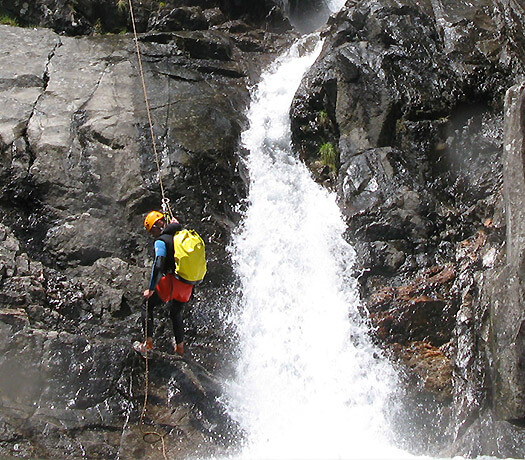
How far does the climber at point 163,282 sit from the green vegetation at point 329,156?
15.8 ft

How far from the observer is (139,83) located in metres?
11.2

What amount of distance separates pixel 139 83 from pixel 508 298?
8.08 metres

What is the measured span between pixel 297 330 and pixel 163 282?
106 inches

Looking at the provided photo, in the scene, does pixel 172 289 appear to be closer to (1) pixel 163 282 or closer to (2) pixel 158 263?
(1) pixel 163 282

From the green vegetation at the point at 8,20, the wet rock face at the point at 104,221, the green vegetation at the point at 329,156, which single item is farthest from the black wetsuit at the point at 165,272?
the green vegetation at the point at 8,20

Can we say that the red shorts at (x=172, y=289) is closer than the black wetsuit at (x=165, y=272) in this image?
No

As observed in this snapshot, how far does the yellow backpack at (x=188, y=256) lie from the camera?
21.6 feet

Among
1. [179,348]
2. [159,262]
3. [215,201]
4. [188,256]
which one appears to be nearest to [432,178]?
[215,201]

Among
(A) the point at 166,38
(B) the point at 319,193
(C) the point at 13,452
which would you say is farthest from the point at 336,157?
(C) the point at 13,452

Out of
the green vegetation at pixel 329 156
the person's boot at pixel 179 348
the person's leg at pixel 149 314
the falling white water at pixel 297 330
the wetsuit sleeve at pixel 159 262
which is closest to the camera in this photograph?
the wetsuit sleeve at pixel 159 262

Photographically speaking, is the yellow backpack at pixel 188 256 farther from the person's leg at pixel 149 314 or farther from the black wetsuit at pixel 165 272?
the person's leg at pixel 149 314

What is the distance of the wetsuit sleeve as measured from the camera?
6504mm

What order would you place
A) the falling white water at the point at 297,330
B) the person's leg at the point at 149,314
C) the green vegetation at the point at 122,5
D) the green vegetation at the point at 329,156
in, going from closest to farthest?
the person's leg at the point at 149,314
the falling white water at the point at 297,330
the green vegetation at the point at 329,156
the green vegetation at the point at 122,5

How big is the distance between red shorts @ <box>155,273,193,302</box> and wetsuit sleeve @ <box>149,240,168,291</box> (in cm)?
25
